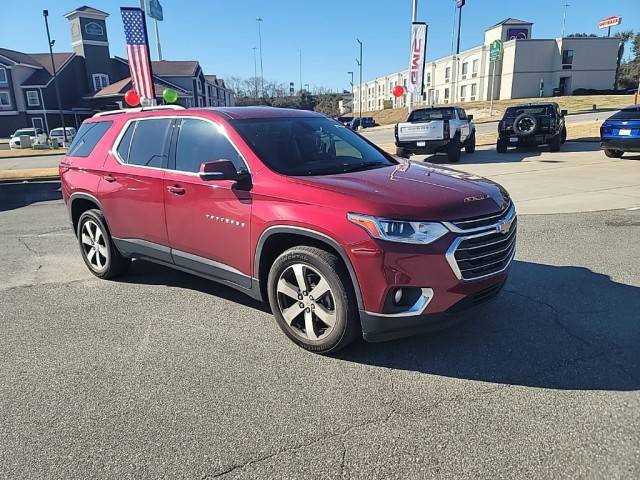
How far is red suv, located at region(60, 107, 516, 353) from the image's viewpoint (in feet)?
10.0

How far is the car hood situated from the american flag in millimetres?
13256

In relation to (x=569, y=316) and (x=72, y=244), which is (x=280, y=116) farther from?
(x=72, y=244)

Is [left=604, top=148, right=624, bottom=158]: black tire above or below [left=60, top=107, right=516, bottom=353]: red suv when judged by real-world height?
below

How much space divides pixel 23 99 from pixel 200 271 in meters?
63.5

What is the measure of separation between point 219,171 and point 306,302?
1.18 meters

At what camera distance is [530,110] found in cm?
1688

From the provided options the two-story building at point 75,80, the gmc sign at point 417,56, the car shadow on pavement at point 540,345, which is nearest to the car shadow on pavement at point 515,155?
the gmc sign at point 417,56

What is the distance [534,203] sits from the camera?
8.92 m

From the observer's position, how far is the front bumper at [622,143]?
1316 cm

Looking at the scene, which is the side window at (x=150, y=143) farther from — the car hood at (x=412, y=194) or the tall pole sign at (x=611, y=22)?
the tall pole sign at (x=611, y=22)

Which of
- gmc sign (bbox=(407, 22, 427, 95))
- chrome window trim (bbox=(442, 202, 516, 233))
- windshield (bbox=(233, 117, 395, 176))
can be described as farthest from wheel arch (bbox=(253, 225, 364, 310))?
gmc sign (bbox=(407, 22, 427, 95))

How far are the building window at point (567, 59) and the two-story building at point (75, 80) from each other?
167 ft

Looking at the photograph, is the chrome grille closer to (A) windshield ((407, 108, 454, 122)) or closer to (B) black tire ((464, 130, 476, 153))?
(A) windshield ((407, 108, 454, 122))

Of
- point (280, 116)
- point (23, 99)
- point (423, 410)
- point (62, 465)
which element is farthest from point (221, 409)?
point (23, 99)
